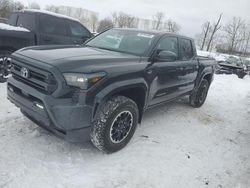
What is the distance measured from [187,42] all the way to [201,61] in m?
0.73

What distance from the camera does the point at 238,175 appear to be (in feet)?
13.0

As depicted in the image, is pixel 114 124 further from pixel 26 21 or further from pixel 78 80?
pixel 26 21

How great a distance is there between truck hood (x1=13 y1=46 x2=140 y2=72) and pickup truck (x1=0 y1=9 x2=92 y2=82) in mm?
3038

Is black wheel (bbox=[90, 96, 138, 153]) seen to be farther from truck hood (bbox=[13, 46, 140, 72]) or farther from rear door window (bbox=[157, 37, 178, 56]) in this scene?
rear door window (bbox=[157, 37, 178, 56])

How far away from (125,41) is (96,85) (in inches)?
67.5

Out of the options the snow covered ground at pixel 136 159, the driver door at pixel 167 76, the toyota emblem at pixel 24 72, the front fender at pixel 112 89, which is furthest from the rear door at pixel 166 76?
the toyota emblem at pixel 24 72

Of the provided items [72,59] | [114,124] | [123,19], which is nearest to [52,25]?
[72,59]

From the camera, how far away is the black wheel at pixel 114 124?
3602 mm

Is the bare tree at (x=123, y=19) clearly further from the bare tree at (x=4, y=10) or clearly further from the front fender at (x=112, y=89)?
the front fender at (x=112, y=89)

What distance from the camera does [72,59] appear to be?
3.51 metres

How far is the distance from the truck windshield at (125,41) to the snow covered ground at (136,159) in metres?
1.49

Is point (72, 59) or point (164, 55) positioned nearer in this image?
point (72, 59)

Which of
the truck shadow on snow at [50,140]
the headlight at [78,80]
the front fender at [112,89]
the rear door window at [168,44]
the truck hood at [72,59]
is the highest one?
the rear door window at [168,44]

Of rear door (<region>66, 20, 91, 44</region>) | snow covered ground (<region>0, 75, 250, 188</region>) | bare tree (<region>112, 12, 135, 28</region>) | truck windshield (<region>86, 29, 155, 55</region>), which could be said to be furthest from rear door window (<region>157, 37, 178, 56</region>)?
bare tree (<region>112, 12, 135, 28</region>)
